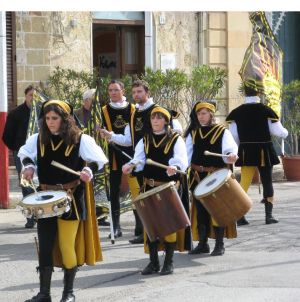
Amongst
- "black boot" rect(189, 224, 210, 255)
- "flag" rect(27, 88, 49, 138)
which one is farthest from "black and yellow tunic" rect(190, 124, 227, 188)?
"flag" rect(27, 88, 49, 138)

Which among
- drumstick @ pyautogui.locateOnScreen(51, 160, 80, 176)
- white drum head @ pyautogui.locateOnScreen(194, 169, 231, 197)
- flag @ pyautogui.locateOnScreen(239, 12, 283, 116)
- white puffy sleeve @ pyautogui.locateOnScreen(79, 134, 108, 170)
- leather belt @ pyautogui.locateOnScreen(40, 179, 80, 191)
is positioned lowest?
white drum head @ pyautogui.locateOnScreen(194, 169, 231, 197)

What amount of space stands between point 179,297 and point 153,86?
8298mm

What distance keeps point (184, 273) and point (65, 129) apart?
204cm

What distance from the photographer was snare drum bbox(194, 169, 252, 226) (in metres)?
8.98

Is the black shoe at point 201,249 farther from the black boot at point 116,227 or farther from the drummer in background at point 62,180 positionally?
the drummer in background at point 62,180

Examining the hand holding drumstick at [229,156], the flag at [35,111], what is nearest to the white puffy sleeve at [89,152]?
the hand holding drumstick at [229,156]

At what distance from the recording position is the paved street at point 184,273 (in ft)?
25.4

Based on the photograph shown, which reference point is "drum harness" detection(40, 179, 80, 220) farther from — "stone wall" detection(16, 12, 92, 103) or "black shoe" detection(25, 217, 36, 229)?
"stone wall" detection(16, 12, 92, 103)

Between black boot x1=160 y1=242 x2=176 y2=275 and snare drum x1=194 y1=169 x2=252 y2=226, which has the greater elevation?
snare drum x1=194 y1=169 x2=252 y2=226

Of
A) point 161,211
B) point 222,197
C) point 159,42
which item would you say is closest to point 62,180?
point 161,211

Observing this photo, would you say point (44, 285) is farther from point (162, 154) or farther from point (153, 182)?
point (162, 154)

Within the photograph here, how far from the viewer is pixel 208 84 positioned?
16.5 metres

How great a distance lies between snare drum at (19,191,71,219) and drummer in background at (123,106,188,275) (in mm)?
1383
